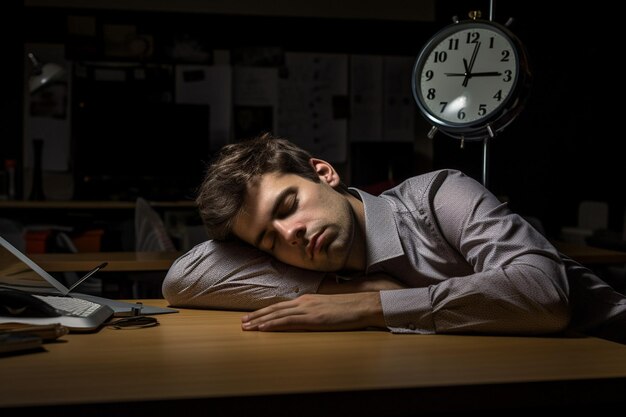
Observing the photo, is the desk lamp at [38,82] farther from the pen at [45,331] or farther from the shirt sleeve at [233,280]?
the pen at [45,331]

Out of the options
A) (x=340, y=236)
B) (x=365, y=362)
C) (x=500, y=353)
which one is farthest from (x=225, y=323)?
(x=500, y=353)

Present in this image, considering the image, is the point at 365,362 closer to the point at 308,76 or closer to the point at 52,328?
the point at 52,328

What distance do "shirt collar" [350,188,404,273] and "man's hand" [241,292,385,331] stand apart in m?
0.16

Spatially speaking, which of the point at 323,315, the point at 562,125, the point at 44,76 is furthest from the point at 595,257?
the point at 562,125

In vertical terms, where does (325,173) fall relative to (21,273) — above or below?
above

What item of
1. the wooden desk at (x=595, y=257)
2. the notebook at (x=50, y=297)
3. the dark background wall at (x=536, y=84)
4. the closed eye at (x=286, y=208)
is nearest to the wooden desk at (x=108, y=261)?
the notebook at (x=50, y=297)

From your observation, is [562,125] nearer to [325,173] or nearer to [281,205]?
[325,173]

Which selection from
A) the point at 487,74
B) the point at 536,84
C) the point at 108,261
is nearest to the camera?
the point at 487,74

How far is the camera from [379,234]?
1.33 m

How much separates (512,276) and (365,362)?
1.02ft

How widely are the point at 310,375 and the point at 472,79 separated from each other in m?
1.38

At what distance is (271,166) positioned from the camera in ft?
4.46

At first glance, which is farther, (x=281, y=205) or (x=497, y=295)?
(x=281, y=205)

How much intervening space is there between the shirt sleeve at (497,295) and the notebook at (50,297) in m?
0.47
